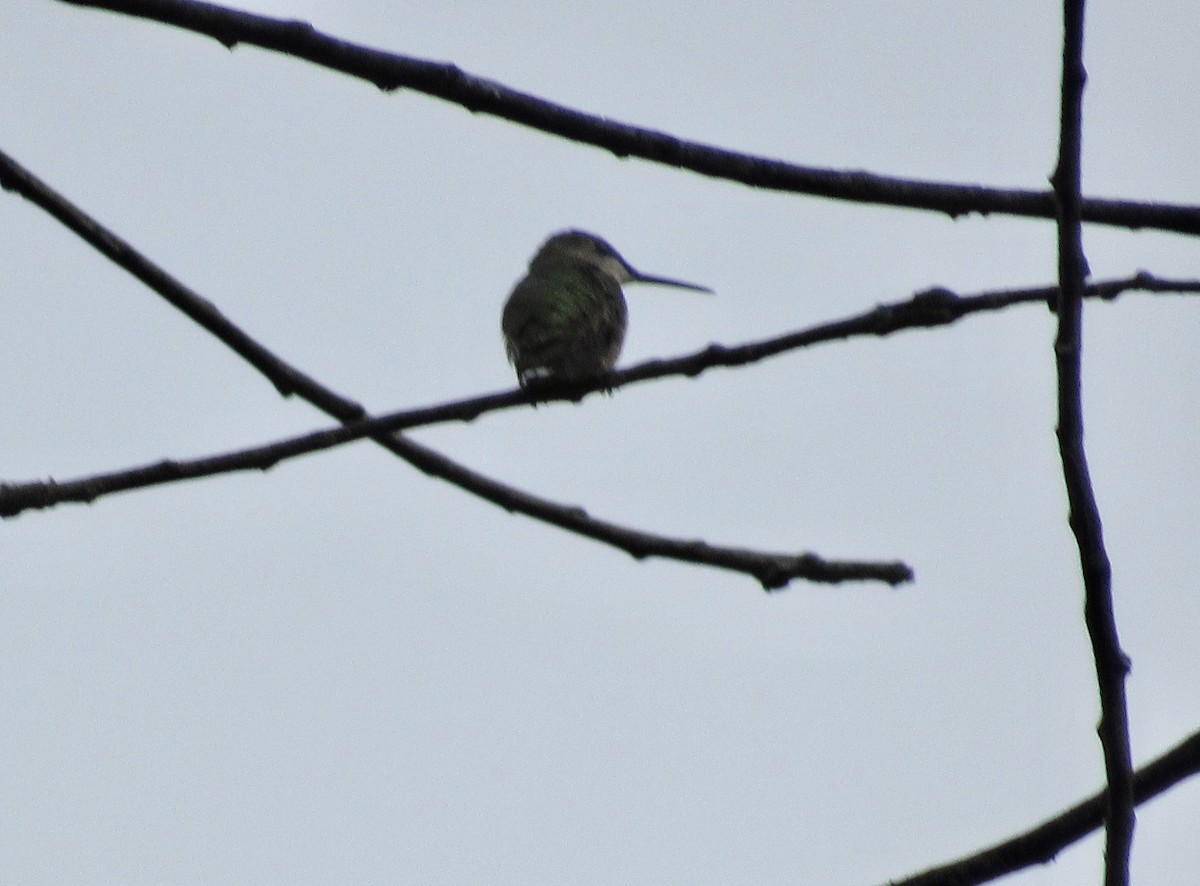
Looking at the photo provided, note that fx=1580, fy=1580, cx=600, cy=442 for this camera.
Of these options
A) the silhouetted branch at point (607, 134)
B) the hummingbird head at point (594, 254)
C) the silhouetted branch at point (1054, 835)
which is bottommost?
the silhouetted branch at point (1054, 835)

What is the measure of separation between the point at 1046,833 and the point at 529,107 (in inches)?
46.4

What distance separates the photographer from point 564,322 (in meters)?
6.81

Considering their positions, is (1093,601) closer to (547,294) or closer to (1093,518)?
(1093,518)

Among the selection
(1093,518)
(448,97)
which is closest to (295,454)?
(448,97)

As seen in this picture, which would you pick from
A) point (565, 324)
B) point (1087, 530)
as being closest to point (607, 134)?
point (1087, 530)

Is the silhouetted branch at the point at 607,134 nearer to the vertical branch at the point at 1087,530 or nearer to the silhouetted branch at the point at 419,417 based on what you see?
the silhouetted branch at the point at 419,417

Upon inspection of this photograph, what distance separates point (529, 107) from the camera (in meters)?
2.20

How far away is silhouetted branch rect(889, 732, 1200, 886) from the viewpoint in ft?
6.23

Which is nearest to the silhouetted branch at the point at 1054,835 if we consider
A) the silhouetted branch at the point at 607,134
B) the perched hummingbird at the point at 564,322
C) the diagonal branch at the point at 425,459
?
the diagonal branch at the point at 425,459

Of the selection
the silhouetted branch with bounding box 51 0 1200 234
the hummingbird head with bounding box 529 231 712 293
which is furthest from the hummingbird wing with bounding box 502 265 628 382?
the silhouetted branch with bounding box 51 0 1200 234

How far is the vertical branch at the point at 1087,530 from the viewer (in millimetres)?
1729

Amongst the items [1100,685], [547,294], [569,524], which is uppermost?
[547,294]

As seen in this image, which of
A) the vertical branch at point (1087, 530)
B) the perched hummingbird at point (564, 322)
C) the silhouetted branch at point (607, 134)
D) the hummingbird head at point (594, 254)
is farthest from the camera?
the hummingbird head at point (594, 254)

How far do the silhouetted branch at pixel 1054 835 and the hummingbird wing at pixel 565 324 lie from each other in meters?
4.47
